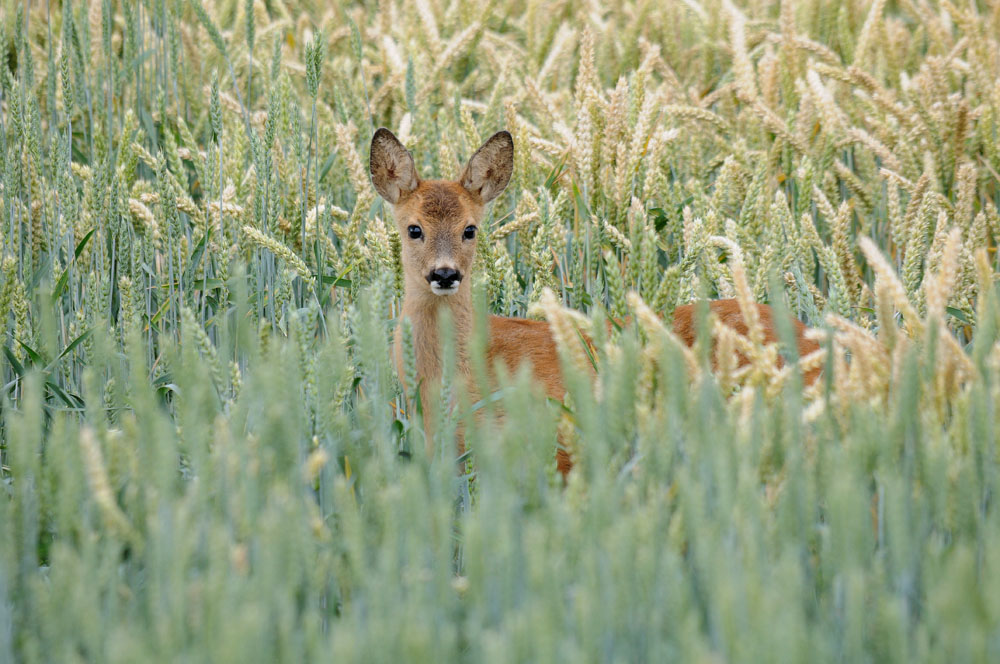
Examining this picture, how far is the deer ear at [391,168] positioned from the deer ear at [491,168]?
0.70 feet

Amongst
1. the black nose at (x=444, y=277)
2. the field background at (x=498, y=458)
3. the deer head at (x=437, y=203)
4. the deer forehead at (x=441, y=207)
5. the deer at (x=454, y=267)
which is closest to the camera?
the field background at (x=498, y=458)

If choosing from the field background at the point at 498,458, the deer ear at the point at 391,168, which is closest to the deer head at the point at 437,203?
the deer ear at the point at 391,168

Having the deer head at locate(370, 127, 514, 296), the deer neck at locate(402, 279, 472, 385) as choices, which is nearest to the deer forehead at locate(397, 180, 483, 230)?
the deer head at locate(370, 127, 514, 296)

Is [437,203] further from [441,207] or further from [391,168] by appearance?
[391,168]

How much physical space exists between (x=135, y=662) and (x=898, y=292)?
1595 mm

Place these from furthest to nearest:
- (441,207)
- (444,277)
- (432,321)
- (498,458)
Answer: (441,207), (432,321), (444,277), (498,458)

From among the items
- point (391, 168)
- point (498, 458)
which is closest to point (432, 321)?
point (391, 168)

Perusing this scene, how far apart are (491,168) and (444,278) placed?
2.17ft

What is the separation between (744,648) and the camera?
157 centimetres

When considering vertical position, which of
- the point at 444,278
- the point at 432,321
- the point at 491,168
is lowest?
the point at 432,321

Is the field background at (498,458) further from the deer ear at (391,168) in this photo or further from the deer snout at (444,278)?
the deer ear at (391,168)

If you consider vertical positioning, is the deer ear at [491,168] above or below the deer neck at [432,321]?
above

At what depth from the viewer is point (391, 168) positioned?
486 centimetres

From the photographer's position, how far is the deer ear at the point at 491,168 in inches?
188
